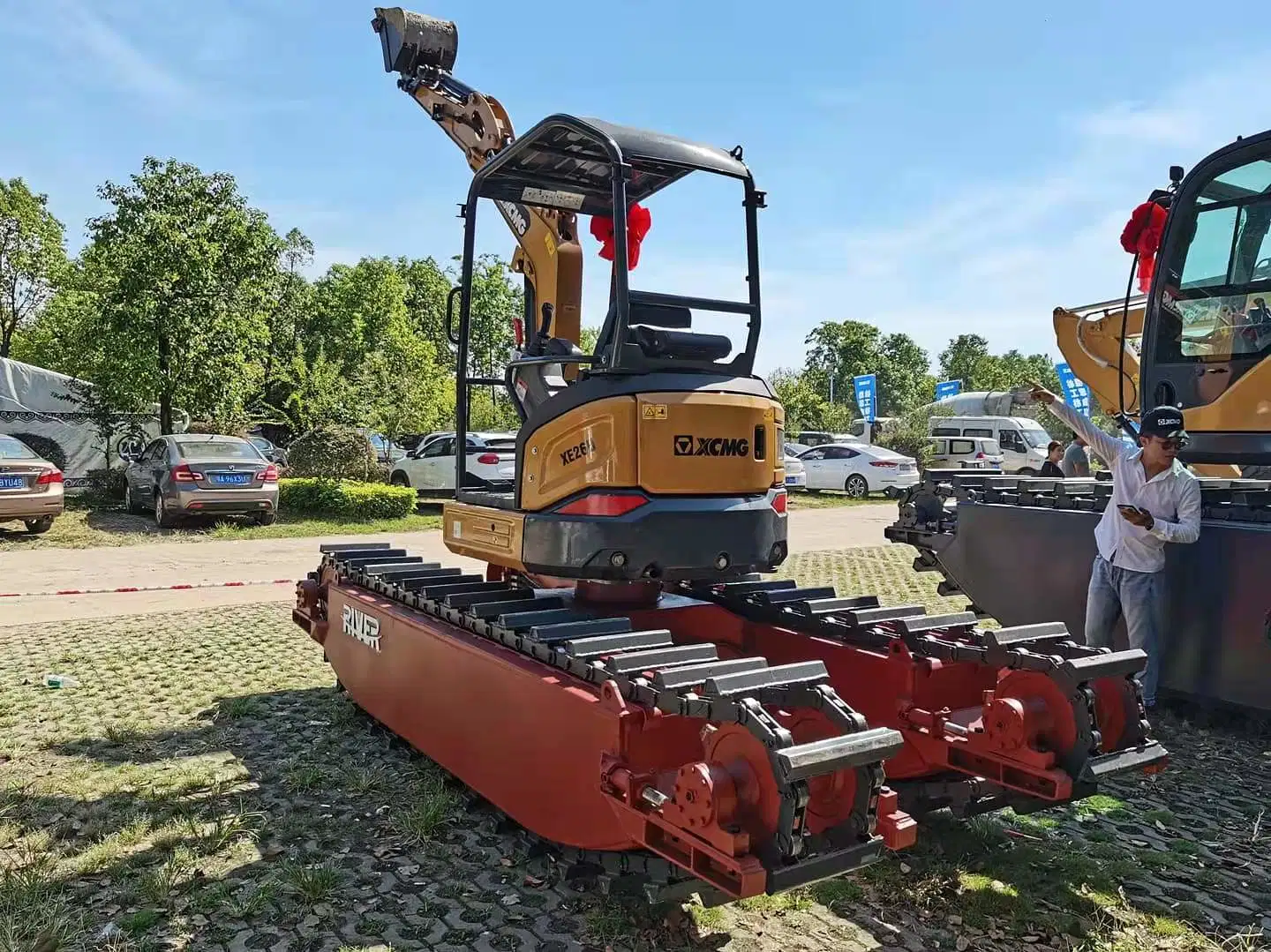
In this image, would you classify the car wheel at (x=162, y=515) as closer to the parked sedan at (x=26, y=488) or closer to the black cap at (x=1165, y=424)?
the parked sedan at (x=26, y=488)

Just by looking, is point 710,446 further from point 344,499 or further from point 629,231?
point 344,499

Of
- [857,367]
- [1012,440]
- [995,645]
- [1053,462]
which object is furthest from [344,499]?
[857,367]

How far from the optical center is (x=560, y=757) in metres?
3.75

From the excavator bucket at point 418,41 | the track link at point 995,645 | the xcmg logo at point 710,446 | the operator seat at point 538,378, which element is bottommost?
the track link at point 995,645

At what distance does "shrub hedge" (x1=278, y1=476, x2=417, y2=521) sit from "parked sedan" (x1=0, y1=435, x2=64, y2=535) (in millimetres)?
3771

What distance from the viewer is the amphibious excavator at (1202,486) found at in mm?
5770

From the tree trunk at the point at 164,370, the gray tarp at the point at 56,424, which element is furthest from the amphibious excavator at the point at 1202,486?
the gray tarp at the point at 56,424

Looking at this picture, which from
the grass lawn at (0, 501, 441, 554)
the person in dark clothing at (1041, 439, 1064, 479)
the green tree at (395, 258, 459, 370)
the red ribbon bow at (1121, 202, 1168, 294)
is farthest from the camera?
the green tree at (395, 258, 459, 370)

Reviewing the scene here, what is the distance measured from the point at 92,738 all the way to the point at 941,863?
4726mm

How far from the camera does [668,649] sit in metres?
3.82

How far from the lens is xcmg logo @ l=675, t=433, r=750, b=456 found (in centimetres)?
425

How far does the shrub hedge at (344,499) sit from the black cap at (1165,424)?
14220 mm

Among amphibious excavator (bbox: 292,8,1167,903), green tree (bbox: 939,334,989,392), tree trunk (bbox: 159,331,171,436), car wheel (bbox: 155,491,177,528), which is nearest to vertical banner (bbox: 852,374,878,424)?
tree trunk (bbox: 159,331,171,436)

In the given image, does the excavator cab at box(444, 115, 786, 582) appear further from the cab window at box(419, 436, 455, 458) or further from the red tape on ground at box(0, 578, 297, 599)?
the cab window at box(419, 436, 455, 458)
